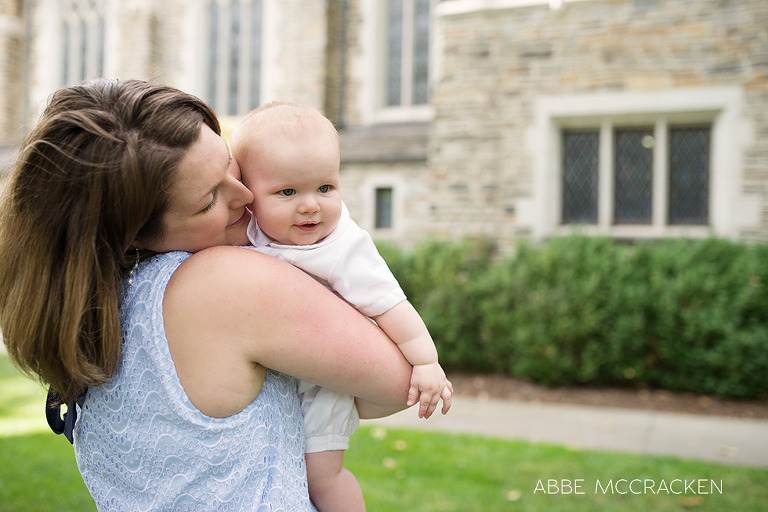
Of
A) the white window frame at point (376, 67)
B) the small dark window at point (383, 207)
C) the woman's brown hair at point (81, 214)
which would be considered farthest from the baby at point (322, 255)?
the white window frame at point (376, 67)

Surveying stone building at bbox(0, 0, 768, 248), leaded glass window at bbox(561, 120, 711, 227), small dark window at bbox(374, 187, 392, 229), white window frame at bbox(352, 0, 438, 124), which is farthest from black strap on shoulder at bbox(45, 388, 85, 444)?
white window frame at bbox(352, 0, 438, 124)

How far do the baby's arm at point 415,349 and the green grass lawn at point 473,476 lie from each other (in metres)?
2.63

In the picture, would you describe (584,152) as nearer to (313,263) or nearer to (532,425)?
(532,425)

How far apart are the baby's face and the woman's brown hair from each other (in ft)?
0.76

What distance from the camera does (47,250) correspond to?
3.66 ft

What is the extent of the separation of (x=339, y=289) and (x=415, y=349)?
0.67ft

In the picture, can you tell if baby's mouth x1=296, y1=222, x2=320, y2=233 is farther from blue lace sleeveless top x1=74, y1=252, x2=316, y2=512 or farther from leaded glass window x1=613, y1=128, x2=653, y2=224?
leaded glass window x1=613, y1=128, x2=653, y2=224

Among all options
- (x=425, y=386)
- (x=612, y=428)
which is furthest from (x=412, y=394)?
(x=612, y=428)

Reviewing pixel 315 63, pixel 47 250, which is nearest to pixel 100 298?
pixel 47 250

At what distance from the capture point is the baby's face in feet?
4.49

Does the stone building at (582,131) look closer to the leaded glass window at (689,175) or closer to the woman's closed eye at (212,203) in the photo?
the leaded glass window at (689,175)

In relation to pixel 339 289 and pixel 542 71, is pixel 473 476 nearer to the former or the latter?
pixel 339 289

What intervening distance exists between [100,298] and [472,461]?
385 centimetres

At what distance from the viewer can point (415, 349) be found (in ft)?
4.45
